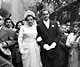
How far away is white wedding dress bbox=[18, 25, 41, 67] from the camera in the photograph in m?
8.11

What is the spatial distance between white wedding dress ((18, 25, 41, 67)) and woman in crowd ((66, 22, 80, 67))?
1.00 m

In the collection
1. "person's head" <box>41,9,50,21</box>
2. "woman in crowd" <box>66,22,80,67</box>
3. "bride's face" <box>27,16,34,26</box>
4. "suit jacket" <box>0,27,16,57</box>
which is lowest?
"woman in crowd" <box>66,22,80,67</box>

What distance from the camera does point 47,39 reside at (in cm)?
814

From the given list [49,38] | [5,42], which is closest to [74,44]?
[49,38]

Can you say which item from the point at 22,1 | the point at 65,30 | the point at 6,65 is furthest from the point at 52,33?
the point at 22,1

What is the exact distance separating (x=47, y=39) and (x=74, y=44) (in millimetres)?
920

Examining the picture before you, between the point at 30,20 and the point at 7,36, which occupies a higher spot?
the point at 30,20

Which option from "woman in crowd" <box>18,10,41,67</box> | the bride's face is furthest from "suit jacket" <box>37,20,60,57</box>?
the bride's face

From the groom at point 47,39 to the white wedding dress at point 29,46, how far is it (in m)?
0.15

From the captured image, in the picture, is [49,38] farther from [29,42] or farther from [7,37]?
[7,37]

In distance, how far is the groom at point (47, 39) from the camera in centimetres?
811

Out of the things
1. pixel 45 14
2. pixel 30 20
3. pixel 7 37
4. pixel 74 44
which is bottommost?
pixel 74 44

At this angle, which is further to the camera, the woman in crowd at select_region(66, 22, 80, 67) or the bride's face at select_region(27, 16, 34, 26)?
the woman in crowd at select_region(66, 22, 80, 67)

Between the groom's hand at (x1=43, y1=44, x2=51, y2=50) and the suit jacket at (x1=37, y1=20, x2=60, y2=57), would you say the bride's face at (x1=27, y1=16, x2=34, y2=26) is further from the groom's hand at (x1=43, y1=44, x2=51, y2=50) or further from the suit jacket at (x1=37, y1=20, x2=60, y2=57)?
the groom's hand at (x1=43, y1=44, x2=51, y2=50)
